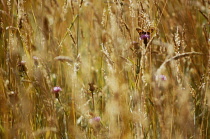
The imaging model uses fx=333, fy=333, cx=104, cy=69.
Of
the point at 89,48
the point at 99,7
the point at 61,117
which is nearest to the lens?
the point at 61,117

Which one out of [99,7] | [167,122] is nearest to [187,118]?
[167,122]

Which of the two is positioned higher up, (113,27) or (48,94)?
(113,27)

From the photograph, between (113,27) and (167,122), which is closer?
(167,122)

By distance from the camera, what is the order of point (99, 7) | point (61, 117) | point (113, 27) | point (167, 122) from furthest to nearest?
point (99, 7)
point (61, 117)
point (113, 27)
point (167, 122)

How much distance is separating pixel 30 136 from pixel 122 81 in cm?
34

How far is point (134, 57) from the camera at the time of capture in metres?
1.17

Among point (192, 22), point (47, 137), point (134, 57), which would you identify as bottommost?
point (47, 137)

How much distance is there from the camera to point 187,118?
0.71 m

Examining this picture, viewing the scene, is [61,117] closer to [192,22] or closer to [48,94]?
→ [48,94]

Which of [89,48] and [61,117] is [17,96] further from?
[89,48]

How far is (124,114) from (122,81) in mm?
172

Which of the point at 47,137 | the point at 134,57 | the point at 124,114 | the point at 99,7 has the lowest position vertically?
the point at 47,137

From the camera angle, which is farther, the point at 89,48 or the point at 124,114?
the point at 89,48

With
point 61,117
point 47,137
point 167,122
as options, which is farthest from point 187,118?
point 61,117
